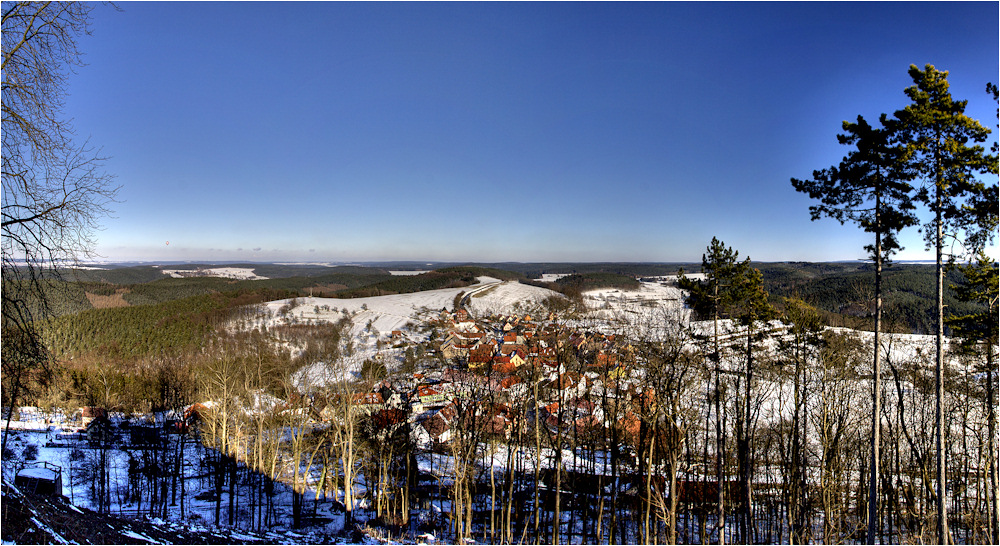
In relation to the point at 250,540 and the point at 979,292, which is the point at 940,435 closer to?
the point at 979,292

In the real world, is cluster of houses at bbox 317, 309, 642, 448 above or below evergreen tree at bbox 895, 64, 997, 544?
below

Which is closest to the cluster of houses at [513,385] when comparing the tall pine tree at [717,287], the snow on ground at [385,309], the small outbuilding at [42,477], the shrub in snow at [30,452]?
the tall pine tree at [717,287]

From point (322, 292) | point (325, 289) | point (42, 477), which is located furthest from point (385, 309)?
point (325, 289)

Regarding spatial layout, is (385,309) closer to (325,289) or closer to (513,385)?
(325,289)

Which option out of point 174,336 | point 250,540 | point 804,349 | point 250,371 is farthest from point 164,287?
point 804,349

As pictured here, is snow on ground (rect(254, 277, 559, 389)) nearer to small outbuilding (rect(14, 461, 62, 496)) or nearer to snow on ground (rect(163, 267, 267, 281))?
small outbuilding (rect(14, 461, 62, 496))

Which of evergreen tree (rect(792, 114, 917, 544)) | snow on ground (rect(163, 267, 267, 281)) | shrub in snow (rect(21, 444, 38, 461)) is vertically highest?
evergreen tree (rect(792, 114, 917, 544))

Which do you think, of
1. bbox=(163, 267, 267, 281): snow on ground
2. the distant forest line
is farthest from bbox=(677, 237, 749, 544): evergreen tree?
bbox=(163, 267, 267, 281): snow on ground

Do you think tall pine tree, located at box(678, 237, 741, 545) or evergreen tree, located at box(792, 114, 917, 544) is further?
tall pine tree, located at box(678, 237, 741, 545)

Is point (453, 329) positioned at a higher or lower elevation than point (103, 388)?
higher

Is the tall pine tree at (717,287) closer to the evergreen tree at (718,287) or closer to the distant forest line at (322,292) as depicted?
the evergreen tree at (718,287)

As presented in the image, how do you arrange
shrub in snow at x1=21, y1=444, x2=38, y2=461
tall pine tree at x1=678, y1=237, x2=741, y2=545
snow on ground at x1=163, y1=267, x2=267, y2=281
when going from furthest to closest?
snow on ground at x1=163, y1=267, x2=267, y2=281
shrub in snow at x1=21, y1=444, x2=38, y2=461
tall pine tree at x1=678, y1=237, x2=741, y2=545
